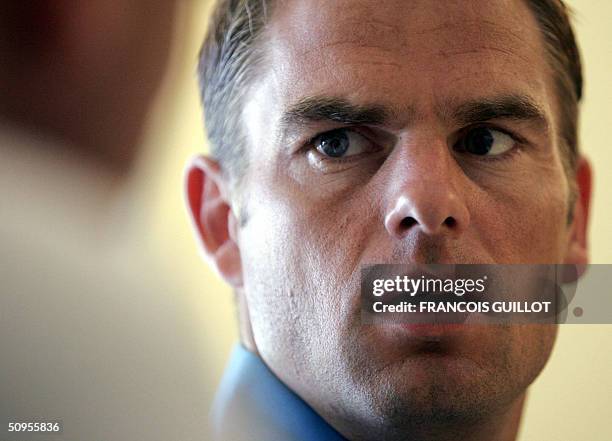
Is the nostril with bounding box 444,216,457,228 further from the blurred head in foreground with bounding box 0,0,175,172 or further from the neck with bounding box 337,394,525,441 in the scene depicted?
the blurred head in foreground with bounding box 0,0,175,172

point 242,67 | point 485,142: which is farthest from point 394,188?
point 242,67

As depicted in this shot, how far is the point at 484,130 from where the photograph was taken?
3.46ft

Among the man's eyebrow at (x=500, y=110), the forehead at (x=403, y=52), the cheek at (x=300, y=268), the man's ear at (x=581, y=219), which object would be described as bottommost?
the cheek at (x=300, y=268)

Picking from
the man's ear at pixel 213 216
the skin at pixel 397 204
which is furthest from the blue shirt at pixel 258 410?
the man's ear at pixel 213 216

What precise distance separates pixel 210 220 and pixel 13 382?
341 millimetres

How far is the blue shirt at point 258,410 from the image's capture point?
3.56ft

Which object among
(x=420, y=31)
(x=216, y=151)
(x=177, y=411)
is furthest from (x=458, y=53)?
(x=177, y=411)

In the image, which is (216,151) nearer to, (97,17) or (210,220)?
(210,220)

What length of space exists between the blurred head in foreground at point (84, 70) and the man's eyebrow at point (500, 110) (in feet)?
1.31

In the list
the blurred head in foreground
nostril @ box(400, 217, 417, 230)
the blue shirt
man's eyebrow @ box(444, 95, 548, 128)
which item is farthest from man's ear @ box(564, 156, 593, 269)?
the blurred head in foreground

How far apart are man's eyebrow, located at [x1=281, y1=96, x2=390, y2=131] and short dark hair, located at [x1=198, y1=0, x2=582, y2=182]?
4.1 inches

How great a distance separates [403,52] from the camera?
102 cm

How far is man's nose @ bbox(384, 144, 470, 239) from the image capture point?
96cm

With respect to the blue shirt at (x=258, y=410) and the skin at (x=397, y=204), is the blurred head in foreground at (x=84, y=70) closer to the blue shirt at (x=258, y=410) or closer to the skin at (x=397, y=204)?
the skin at (x=397, y=204)
